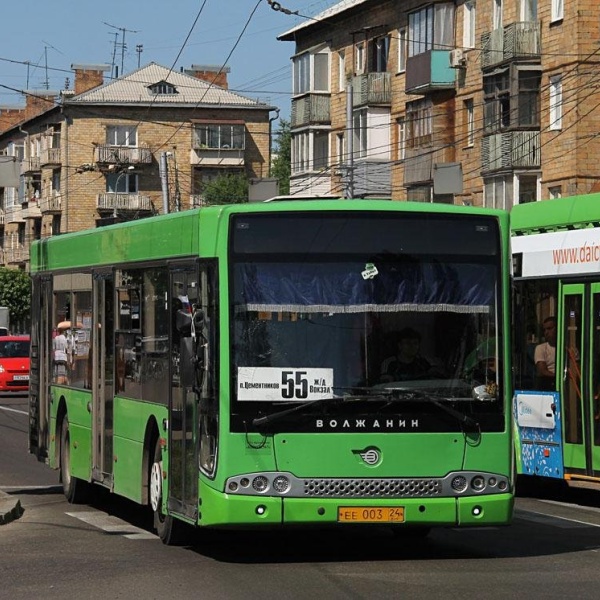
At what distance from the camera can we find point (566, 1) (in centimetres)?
4341

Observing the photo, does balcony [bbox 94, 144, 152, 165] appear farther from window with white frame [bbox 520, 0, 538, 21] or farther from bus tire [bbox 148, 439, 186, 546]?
bus tire [bbox 148, 439, 186, 546]

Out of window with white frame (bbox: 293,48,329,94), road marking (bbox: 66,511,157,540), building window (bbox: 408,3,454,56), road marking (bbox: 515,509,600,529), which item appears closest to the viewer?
road marking (bbox: 66,511,157,540)

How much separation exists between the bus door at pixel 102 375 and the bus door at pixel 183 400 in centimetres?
221

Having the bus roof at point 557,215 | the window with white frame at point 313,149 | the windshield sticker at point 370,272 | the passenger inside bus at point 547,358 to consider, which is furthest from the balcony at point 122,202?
the windshield sticker at point 370,272

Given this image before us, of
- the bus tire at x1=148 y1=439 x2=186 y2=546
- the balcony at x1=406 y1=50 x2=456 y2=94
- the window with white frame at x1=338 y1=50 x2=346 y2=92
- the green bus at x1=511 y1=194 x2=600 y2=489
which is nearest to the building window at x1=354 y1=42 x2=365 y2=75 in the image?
the window with white frame at x1=338 y1=50 x2=346 y2=92

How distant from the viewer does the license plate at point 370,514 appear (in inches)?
446

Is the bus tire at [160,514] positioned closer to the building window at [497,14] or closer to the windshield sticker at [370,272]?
the windshield sticker at [370,272]

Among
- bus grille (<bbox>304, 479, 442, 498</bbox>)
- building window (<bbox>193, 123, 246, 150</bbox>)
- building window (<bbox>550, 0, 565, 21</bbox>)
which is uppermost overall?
building window (<bbox>193, 123, 246, 150</bbox>)

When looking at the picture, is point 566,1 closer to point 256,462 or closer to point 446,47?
point 446,47

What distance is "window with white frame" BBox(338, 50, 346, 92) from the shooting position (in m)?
59.0

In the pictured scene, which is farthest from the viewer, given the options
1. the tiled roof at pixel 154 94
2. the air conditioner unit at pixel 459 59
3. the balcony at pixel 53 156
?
the balcony at pixel 53 156

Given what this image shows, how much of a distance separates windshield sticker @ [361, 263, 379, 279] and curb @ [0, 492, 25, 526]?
4.80 meters

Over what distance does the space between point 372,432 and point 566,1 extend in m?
33.7

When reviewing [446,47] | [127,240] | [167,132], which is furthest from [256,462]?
[167,132]
